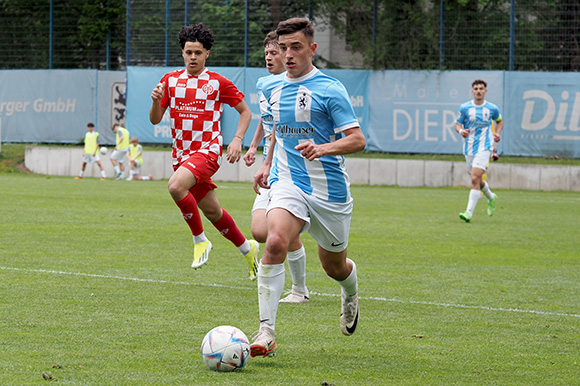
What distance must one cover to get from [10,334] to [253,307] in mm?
1991

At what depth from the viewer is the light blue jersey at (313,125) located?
5.61m

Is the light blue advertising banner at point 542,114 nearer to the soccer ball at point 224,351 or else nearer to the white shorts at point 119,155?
the white shorts at point 119,155

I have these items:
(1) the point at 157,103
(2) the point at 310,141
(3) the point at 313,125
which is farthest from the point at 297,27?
(1) the point at 157,103

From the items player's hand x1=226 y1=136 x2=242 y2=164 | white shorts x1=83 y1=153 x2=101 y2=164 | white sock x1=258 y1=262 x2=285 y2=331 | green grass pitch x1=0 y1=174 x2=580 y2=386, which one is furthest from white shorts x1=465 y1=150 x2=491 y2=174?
white shorts x1=83 y1=153 x2=101 y2=164

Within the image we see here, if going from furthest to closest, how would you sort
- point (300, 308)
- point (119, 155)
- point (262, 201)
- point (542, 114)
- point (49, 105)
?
point (49, 105), point (119, 155), point (542, 114), point (262, 201), point (300, 308)

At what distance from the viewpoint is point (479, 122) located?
53.1ft

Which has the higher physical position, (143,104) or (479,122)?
(143,104)

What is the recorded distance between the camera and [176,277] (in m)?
8.58

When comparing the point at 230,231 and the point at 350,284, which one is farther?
the point at 230,231

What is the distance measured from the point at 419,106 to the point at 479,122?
10.2m

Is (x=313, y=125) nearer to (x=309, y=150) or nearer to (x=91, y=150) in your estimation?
(x=309, y=150)

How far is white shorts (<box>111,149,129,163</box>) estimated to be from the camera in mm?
28688

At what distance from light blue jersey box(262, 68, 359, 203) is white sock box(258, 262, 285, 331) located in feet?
Answer: 1.85

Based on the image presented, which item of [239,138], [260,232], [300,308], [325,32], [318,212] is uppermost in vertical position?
[325,32]
